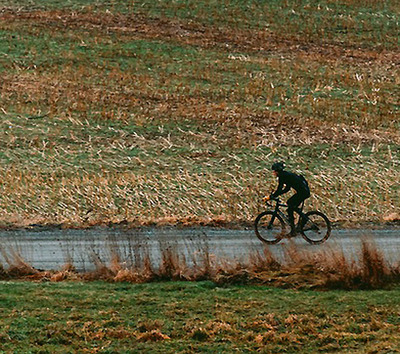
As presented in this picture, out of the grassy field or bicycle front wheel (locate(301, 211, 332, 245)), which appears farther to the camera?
the grassy field

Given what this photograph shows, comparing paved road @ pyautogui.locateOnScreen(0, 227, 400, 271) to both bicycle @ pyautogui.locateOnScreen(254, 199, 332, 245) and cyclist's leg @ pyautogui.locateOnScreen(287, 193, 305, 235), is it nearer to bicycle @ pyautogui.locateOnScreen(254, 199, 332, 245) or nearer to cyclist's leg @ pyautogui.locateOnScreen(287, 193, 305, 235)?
bicycle @ pyautogui.locateOnScreen(254, 199, 332, 245)

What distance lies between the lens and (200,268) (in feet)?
44.8

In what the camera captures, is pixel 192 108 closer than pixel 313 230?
No

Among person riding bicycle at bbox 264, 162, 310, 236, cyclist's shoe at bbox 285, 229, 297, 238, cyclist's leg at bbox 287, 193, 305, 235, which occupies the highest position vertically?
person riding bicycle at bbox 264, 162, 310, 236

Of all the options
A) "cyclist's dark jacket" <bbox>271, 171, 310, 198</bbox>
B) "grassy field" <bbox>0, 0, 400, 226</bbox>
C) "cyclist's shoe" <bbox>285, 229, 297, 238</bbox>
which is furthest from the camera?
"grassy field" <bbox>0, 0, 400, 226</bbox>

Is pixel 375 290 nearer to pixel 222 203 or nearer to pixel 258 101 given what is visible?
pixel 222 203

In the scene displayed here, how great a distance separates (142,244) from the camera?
16.9 meters

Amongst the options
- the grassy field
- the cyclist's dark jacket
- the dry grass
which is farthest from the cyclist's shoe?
the dry grass

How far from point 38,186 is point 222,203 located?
5372mm

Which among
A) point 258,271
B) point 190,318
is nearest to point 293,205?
point 258,271

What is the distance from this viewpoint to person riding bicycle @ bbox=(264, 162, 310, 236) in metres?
17.7

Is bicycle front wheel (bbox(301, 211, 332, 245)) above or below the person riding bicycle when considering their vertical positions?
below

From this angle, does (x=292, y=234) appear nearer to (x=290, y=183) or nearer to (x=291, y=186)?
(x=291, y=186)

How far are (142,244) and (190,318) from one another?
596 centimetres
